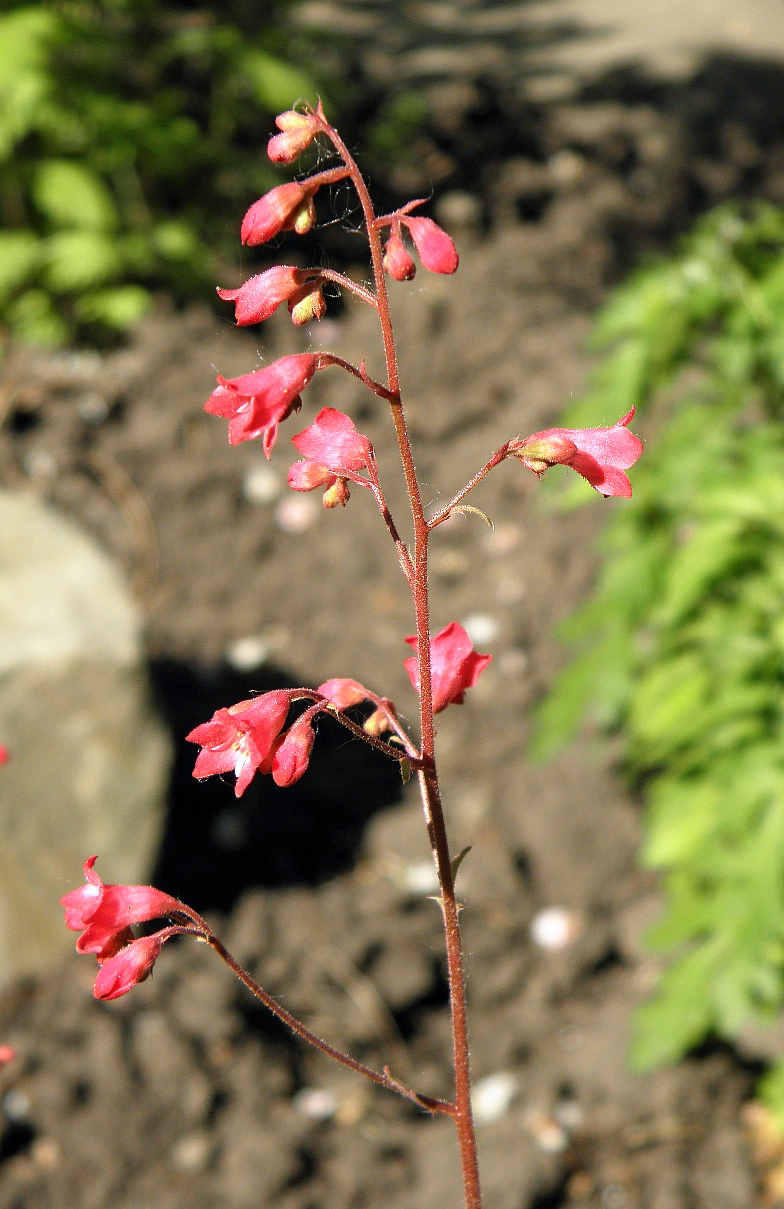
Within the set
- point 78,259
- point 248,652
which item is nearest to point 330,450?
point 248,652

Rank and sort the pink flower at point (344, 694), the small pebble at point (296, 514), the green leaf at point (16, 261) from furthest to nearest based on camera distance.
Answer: the green leaf at point (16, 261), the small pebble at point (296, 514), the pink flower at point (344, 694)

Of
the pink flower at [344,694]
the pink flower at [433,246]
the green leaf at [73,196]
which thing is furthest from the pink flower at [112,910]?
the green leaf at [73,196]

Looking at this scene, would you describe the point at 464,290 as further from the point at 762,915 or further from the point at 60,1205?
the point at 60,1205

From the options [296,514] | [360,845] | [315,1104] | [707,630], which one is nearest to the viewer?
[707,630]

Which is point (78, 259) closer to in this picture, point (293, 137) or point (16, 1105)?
point (16, 1105)

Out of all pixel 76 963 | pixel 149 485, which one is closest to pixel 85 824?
pixel 76 963

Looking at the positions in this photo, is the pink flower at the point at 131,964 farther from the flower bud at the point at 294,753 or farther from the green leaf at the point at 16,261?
the green leaf at the point at 16,261
